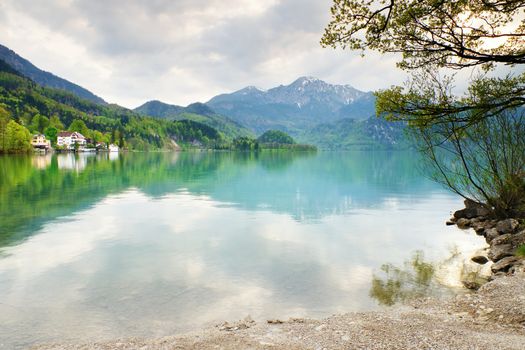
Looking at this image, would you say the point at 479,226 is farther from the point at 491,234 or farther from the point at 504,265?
the point at 504,265

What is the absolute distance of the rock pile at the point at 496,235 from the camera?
69.5 ft

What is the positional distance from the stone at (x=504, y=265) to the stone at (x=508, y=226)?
8.18m

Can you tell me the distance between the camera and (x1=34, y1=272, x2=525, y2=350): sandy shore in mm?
11008

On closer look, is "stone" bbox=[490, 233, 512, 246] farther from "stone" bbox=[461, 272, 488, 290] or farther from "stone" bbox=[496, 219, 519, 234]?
"stone" bbox=[461, 272, 488, 290]

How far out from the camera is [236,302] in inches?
683

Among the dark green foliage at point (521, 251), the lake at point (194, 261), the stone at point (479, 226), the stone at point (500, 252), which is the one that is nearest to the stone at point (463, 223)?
the stone at point (479, 226)

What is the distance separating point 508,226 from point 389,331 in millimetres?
23160

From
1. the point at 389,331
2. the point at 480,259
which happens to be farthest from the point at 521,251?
the point at 389,331

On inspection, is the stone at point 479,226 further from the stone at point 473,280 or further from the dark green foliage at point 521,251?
the stone at point 473,280

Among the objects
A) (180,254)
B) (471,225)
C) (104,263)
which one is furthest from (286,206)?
(104,263)

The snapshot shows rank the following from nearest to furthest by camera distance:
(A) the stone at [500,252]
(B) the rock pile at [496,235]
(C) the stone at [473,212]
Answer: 1. (B) the rock pile at [496,235]
2. (A) the stone at [500,252]
3. (C) the stone at [473,212]

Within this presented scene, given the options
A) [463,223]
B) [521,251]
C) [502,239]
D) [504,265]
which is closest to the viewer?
[504,265]

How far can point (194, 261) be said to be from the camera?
2373 cm

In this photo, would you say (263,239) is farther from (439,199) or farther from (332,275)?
(439,199)
